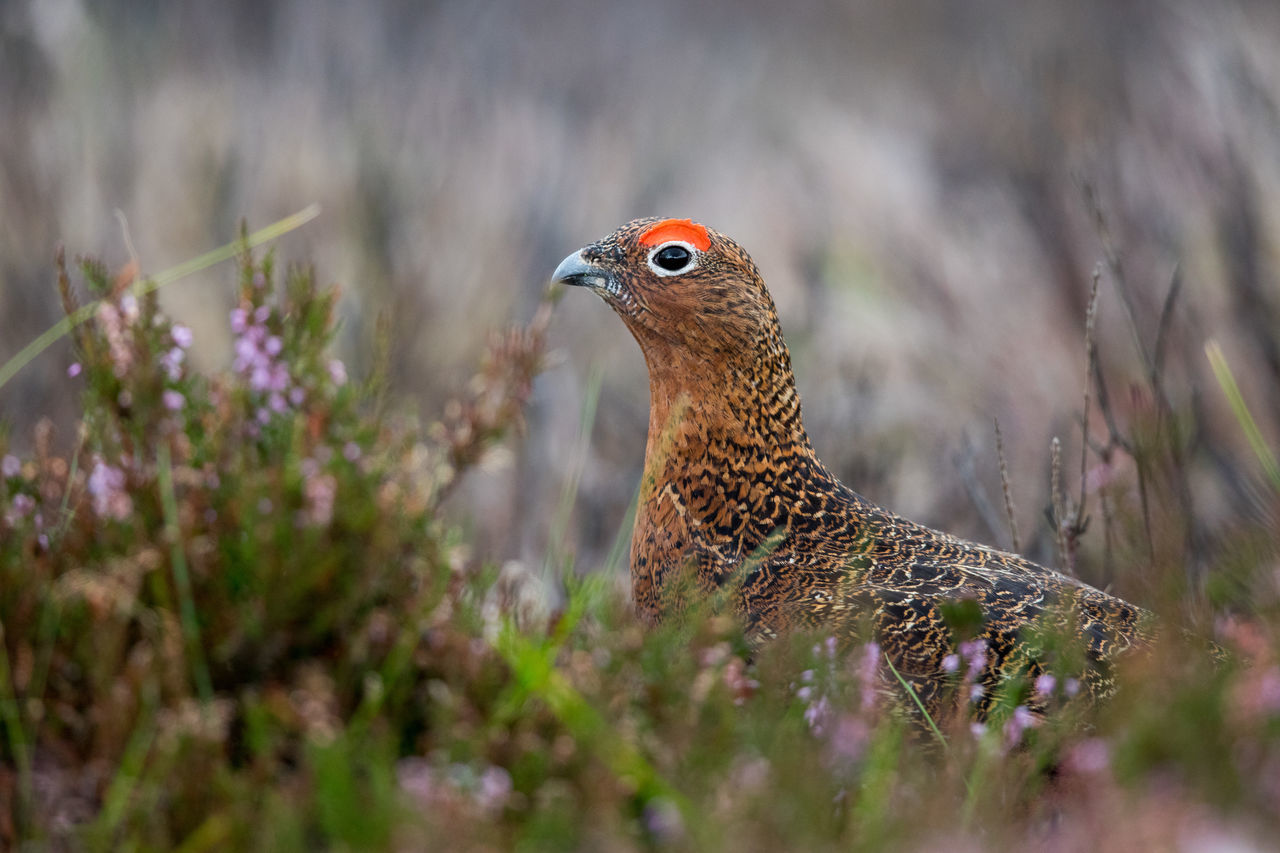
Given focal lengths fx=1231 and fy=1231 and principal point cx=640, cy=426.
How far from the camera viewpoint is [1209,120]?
6020 mm

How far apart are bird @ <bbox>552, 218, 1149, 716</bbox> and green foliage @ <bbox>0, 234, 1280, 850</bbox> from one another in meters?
0.40

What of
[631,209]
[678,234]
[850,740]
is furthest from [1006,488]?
[631,209]

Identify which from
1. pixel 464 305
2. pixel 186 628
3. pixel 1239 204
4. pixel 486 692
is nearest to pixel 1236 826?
pixel 486 692

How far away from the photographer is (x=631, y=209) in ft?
27.3

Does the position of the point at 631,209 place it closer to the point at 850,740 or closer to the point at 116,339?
the point at 116,339

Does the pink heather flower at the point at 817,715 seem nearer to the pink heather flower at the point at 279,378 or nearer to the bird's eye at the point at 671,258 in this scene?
the pink heather flower at the point at 279,378

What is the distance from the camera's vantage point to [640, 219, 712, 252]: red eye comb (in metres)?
3.32

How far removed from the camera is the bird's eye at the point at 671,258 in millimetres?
3307

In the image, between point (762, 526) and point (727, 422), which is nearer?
point (762, 526)

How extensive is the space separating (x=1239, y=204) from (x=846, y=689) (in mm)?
4470

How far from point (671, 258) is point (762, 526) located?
0.79 m

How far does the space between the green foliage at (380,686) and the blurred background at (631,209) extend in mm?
2772

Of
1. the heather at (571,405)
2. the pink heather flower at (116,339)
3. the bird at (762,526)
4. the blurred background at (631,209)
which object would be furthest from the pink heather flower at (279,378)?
the blurred background at (631,209)

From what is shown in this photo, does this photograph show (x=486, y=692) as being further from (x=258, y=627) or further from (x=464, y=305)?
(x=464, y=305)
